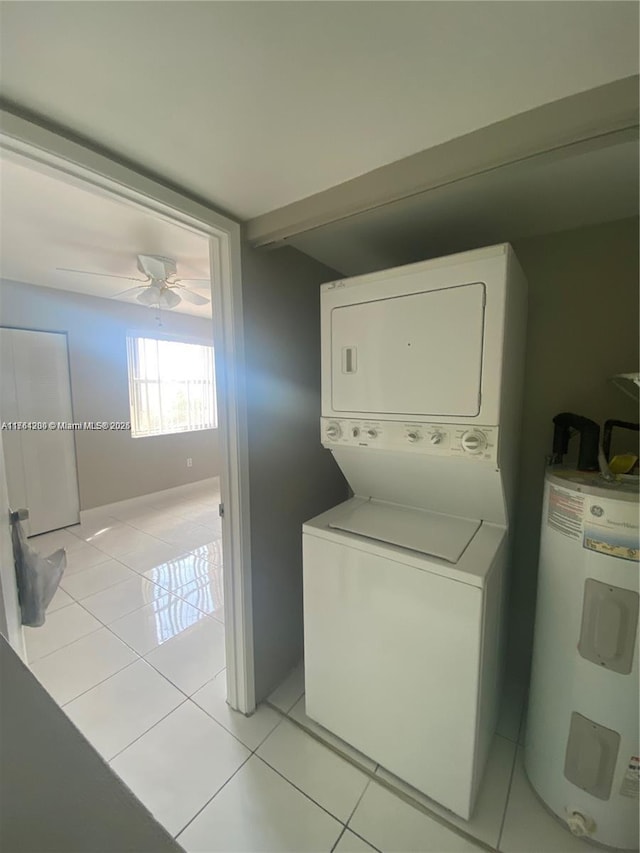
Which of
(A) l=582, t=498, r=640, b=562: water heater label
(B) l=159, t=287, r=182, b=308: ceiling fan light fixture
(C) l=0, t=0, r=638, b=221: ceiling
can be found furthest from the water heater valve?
(B) l=159, t=287, r=182, b=308: ceiling fan light fixture

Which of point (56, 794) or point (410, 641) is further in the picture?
point (410, 641)

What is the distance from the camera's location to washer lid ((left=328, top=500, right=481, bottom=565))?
1252 millimetres

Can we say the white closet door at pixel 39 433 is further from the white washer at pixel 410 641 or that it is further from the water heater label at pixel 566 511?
the water heater label at pixel 566 511

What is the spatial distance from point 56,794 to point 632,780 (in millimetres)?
1638

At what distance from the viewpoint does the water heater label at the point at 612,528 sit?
1.00m

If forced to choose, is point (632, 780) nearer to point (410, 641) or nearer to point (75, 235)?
point (410, 641)

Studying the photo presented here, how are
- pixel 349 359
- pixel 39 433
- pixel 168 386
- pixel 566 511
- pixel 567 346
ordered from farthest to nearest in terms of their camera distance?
pixel 168 386 < pixel 39 433 < pixel 567 346 < pixel 349 359 < pixel 566 511

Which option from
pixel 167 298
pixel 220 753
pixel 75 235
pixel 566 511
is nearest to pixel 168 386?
pixel 167 298

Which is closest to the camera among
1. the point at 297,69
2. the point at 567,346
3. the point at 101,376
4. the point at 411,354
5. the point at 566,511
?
the point at 297,69

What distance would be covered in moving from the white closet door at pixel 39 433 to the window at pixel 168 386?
0.77 meters

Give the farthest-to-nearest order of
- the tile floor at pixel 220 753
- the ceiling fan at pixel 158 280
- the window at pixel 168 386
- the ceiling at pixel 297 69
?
the window at pixel 168 386 < the ceiling fan at pixel 158 280 < the tile floor at pixel 220 753 < the ceiling at pixel 297 69

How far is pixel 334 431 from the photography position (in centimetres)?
149

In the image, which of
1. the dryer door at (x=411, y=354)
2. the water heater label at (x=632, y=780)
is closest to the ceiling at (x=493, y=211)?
the dryer door at (x=411, y=354)

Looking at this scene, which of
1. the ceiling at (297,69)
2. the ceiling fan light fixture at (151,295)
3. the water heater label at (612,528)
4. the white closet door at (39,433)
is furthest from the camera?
the white closet door at (39,433)
